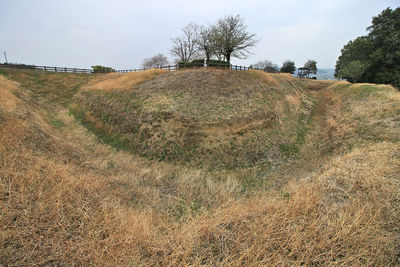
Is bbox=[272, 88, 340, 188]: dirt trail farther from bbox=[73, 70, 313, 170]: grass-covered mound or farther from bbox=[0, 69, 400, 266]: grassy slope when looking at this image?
bbox=[0, 69, 400, 266]: grassy slope

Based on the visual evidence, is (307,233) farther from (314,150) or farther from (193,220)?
(314,150)

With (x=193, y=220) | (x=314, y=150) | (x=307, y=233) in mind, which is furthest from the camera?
(x=314, y=150)

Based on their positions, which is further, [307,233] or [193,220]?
[193,220]

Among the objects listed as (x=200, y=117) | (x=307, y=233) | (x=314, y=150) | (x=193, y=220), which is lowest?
(x=314, y=150)

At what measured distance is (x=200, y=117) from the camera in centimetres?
1480

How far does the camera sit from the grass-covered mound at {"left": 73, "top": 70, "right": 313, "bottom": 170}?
13.4 metres

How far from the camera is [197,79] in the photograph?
20.8 m

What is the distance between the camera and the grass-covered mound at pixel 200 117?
13.4 metres

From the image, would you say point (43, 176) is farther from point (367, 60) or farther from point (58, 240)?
point (367, 60)

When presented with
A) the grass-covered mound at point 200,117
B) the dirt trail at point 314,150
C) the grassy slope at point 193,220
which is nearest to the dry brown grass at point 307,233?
the grassy slope at point 193,220

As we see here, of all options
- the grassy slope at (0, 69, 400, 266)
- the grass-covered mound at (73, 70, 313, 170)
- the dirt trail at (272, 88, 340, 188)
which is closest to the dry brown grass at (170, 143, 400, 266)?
the grassy slope at (0, 69, 400, 266)

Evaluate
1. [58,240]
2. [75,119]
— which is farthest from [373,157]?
[75,119]

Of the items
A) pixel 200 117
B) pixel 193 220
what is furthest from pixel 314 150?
pixel 193 220

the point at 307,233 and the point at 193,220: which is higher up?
the point at 307,233
